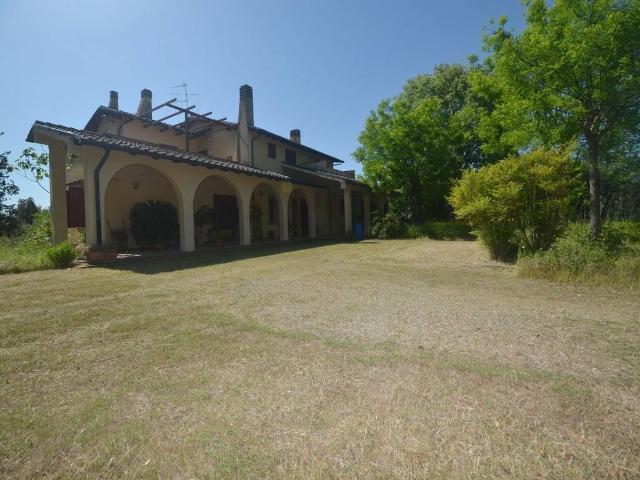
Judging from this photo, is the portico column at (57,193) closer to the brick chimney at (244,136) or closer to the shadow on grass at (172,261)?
the shadow on grass at (172,261)

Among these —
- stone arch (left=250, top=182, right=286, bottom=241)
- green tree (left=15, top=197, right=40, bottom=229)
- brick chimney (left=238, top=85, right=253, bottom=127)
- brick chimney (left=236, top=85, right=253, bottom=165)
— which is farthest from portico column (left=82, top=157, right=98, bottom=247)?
green tree (left=15, top=197, right=40, bottom=229)

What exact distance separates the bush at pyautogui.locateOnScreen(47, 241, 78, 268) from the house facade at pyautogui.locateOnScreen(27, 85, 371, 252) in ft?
2.81

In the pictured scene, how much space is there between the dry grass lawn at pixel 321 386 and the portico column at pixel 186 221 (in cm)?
621

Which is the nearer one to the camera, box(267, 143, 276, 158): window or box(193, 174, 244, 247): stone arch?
box(193, 174, 244, 247): stone arch

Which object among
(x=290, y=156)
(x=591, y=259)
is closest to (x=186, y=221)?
(x=290, y=156)

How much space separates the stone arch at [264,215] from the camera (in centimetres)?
1617

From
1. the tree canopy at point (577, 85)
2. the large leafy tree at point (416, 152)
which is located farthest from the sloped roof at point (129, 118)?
the tree canopy at point (577, 85)

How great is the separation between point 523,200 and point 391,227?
1043 centimetres

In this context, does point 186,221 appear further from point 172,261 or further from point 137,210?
point 172,261

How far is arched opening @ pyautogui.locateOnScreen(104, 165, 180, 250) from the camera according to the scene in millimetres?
12008

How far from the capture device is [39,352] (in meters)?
3.24

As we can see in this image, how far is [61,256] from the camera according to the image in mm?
8391

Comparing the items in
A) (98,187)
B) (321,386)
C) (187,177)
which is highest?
(187,177)

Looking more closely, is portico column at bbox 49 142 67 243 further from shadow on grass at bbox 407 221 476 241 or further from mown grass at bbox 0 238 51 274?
shadow on grass at bbox 407 221 476 241
